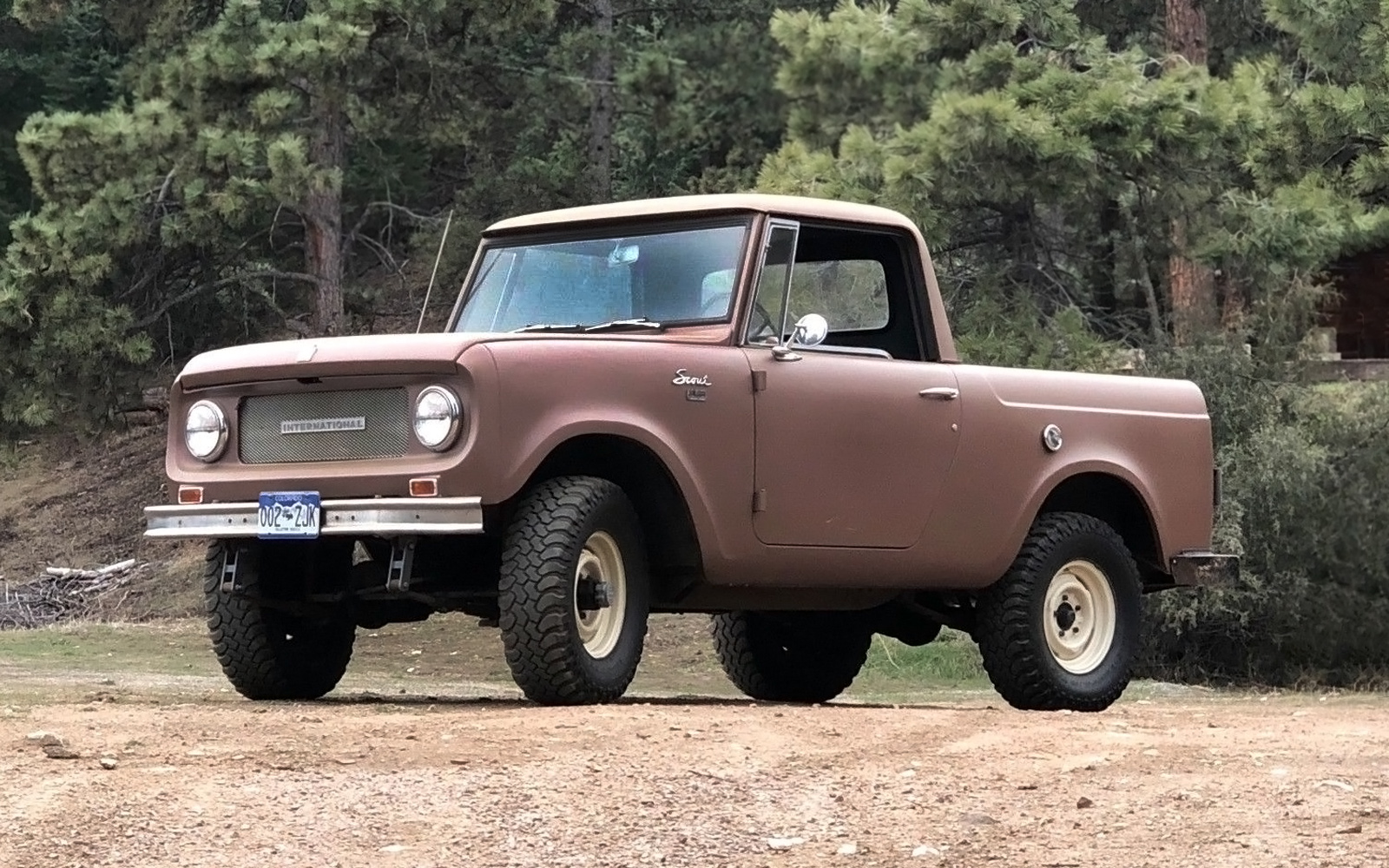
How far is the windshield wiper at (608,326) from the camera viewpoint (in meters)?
8.70

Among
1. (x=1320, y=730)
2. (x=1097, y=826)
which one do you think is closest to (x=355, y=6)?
(x=1320, y=730)

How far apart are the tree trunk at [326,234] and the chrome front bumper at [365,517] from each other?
56.4 feet

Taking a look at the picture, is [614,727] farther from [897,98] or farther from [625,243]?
[897,98]

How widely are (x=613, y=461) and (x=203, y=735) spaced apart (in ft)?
6.98

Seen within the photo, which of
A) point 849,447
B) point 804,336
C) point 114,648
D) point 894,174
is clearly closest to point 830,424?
point 849,447

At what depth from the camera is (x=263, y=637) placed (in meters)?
8.76

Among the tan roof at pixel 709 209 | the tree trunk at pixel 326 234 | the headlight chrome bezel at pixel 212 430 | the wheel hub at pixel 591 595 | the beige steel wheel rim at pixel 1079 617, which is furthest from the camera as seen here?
the tree trunk at pixel 326 234

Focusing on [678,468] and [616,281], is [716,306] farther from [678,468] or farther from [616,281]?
[678,468]

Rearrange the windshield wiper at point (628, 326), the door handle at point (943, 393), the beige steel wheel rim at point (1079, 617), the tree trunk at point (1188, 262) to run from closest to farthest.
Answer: the windshield wiper at point (628, 326) → the door handle at point (943, 393) → the beige steel wheel rim at point (1079, 617) → the tree trunk at point (1188, 262)

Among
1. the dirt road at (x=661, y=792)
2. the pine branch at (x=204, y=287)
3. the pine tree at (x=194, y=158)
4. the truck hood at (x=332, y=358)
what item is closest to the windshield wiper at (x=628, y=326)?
Answer: the truck hood at (x=332, y=358)

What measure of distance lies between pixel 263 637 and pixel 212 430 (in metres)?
0.92

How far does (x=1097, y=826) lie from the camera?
5719 mm

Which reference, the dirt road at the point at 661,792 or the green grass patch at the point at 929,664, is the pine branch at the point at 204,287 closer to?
the green grass patch at the point at 929,664

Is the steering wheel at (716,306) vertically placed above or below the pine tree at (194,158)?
below
